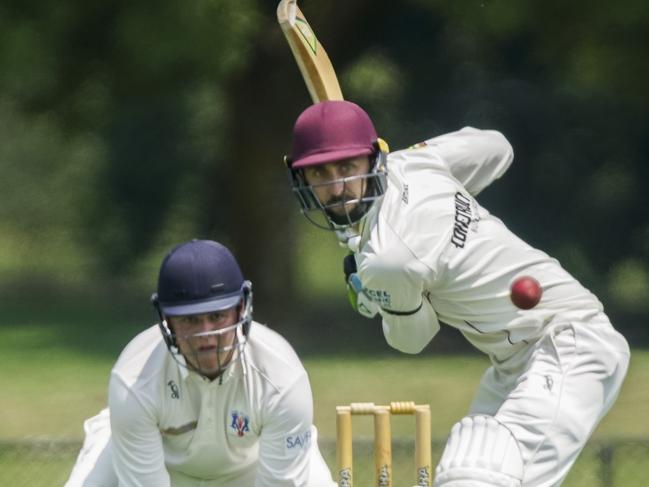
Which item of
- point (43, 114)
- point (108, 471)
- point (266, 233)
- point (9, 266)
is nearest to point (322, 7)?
point (266, 233)

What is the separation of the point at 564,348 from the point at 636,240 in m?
6.28

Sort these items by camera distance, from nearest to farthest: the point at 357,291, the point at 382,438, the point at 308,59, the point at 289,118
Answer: the point at 357,291 → the point at 308,59 → the point at 382,438 → the point at 289,118

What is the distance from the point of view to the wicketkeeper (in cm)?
→ 368

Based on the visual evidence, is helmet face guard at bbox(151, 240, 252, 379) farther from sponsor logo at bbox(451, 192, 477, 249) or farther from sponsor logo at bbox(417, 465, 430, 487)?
sponsor logo at bbox(417, 465, 430, 487)

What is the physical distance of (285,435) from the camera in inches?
150

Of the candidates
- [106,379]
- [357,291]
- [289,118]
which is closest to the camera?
[357,291]

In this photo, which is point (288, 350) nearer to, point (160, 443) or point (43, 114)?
point (160, 443)

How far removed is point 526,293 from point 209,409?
0.83 meters

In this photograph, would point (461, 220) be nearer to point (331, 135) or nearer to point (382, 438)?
point (331, 135)

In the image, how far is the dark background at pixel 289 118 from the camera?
9469mm

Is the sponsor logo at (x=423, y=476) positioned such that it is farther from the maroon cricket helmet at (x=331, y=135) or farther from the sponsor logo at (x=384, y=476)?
the maroon cricket helmet at (x=331, y=135)

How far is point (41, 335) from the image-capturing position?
969cm

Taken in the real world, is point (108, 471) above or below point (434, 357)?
above

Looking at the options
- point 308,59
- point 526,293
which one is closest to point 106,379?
point 308,59
